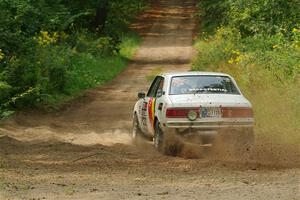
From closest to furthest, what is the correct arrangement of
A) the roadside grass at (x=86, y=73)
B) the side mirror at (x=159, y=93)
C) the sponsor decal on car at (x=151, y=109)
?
the side mirror at (x=159, y=93), the sponsor decal on car at (x=151, y=109), the roadside grass at (x=86, y=73)

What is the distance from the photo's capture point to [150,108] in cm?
1427

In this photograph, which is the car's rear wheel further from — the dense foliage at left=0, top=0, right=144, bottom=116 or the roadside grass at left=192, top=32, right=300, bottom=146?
the dense foliage at left=0, top=0, right=144, bottom=116

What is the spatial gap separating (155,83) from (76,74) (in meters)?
13.9

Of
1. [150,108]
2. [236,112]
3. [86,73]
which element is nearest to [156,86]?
[150,108]

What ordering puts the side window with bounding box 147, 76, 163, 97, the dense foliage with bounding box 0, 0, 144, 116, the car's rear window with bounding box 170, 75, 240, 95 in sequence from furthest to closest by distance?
the dense foliage with bounding box 0, 0, 144, 116 < the side window with bounding box 147, 76, 163, 97 < the car's rear window with bounding box 170, 75, 240, 95

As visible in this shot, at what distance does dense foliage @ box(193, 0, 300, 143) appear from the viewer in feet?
50.9

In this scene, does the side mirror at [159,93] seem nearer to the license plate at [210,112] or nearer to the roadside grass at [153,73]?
the license plate at [210,112]

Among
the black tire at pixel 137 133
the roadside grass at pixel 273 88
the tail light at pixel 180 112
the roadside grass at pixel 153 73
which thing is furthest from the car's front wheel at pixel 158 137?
the roadside grass at pixel 153 73

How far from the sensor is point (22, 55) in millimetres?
21328

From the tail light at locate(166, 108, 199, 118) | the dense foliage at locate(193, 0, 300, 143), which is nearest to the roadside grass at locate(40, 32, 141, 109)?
the dense foliage at locate(193, 0, 300, 143)

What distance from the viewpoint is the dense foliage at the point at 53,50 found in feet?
66.1

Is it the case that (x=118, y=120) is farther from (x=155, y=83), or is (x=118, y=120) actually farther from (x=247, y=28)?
(x=247, y=28)

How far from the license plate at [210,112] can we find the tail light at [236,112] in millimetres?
102

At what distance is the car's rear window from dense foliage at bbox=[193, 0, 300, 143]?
154 centimetres
